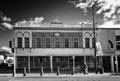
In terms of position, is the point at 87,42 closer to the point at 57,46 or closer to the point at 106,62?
the point at 106,62

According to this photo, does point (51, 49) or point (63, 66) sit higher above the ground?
point (51, 49)

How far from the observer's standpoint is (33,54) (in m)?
30.7

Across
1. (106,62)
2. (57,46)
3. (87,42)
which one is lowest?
(106,62)

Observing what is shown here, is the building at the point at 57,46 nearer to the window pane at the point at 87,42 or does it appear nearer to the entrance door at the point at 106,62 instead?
the window pane at the point at 87,42

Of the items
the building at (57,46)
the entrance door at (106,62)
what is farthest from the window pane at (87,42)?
the entrance door at (106,62)

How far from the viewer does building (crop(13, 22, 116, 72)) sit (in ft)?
102

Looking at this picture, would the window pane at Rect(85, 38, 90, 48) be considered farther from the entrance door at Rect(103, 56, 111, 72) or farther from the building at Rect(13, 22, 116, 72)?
the entrance door at Rect(103, 56, 111, 72)

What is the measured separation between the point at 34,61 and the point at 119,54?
13.9 m

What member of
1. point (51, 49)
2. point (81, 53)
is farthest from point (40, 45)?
point (81, 53)

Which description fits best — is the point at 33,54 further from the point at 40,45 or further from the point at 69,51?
the point at 69,51

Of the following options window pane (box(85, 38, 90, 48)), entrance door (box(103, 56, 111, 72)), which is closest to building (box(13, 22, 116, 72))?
window pane (box(85, 38, 90, 48))

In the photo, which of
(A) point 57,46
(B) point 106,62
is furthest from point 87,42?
(A) point 57,46

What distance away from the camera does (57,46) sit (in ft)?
105

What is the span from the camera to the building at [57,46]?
102ft
